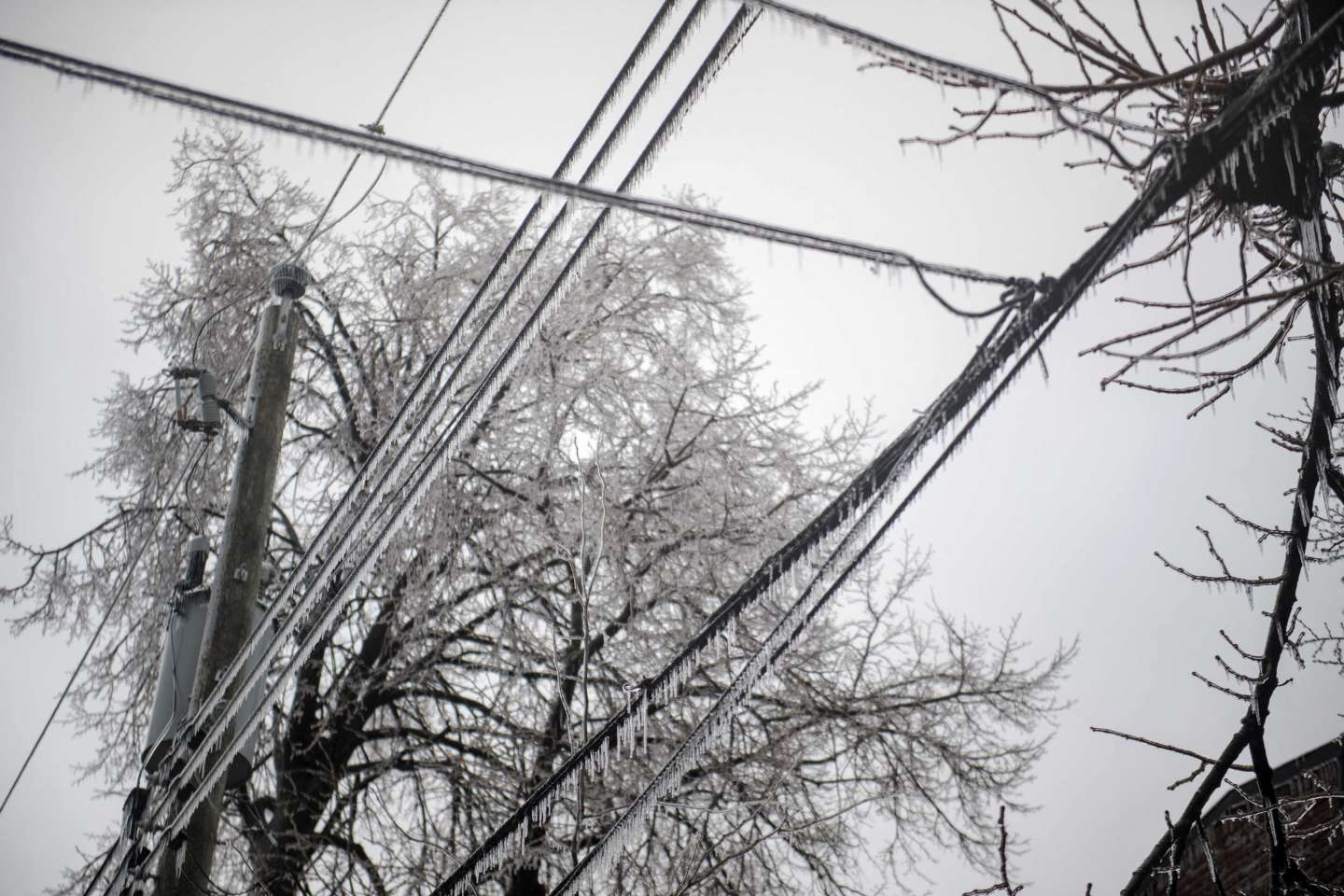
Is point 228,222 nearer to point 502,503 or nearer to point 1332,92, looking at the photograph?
point 502,503

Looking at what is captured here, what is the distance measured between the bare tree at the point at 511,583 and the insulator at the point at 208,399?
2150mm

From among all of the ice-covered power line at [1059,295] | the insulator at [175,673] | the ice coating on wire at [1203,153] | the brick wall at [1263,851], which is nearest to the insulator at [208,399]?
the insulator at [175,673]

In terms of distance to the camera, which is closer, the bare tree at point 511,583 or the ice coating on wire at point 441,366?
the ice coating on wire at point 441,366

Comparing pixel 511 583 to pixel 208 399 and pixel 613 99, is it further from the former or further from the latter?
pixel 613 99

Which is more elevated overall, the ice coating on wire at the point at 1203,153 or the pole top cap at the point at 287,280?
the pole top cap at the point at 287,280

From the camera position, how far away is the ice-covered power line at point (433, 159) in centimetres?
146

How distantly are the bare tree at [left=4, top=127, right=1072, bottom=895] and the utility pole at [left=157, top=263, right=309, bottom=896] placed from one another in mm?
2131

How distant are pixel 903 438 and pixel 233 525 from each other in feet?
10.4

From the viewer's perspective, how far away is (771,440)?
8.63 m

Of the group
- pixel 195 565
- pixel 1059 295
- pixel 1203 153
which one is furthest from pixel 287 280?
pixel 1203 153

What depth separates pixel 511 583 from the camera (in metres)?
7.25

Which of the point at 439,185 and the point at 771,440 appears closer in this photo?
the point at 771,440

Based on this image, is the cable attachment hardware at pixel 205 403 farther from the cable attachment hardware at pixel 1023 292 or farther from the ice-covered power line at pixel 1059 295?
the cable attachment hardware at pixel 1023 292

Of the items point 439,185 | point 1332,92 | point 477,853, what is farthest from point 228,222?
point 1332,92
